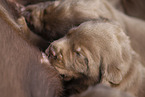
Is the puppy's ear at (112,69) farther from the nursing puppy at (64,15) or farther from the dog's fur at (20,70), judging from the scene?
the nursing puppy at (64,15)

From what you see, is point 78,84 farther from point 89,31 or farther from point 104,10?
point 104,10

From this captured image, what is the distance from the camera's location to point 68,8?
1.54 metres

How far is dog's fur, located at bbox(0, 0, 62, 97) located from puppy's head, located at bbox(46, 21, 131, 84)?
144mm

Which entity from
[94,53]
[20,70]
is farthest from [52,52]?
[20,70]

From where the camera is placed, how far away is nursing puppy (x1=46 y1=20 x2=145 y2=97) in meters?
1.26

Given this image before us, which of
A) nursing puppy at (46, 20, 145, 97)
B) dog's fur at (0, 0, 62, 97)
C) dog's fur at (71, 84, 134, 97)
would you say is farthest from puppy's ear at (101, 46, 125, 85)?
dog's fur at (71, 84, 134, 97)

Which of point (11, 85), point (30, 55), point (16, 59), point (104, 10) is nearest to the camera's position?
point (11, 85)

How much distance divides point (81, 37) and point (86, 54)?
12 cm

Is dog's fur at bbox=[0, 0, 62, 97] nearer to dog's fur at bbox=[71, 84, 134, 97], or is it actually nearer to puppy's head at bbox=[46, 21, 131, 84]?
puppy's head at bbox=[46, 21, 131, 84]

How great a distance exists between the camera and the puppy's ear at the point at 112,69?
1242mm

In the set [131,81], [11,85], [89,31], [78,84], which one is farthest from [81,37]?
[11,85]

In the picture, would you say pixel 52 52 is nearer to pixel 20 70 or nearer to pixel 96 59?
pixel 96 59

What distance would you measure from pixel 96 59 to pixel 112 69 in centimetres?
12

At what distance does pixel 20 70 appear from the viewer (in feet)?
3.16
